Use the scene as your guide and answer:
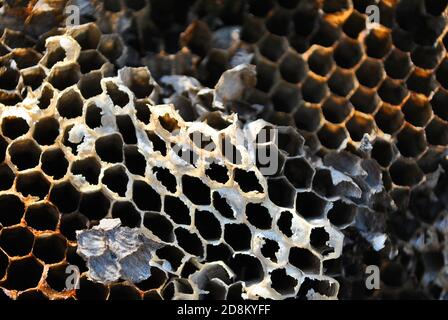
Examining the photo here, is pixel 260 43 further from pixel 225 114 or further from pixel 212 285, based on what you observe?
pixel 212 285

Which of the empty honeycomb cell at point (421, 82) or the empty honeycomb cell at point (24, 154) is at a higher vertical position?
the empty honeycomb cell at point (421, 82)

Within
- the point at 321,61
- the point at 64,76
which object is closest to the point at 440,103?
the point at 321,61

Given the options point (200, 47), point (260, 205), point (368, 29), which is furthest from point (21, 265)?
point (368, 29)

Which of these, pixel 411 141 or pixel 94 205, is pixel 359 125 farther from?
pixel 94 205

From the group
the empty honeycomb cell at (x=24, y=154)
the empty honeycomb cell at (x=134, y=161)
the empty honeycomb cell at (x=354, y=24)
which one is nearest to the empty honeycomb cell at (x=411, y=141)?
the empty honeycomb cell at (x=354, y=24)

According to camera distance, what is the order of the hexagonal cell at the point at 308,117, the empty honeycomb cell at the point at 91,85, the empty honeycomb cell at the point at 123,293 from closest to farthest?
the empty honeycomb cell at the point at 123,293, the empty honeycomb cell at the point at 91,85, the hexagonal cell at the point at 308,117

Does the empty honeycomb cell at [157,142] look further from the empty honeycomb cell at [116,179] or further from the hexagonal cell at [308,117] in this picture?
the hexagonal cell at [308,117]

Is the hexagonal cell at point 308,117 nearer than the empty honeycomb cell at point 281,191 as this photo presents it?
No
